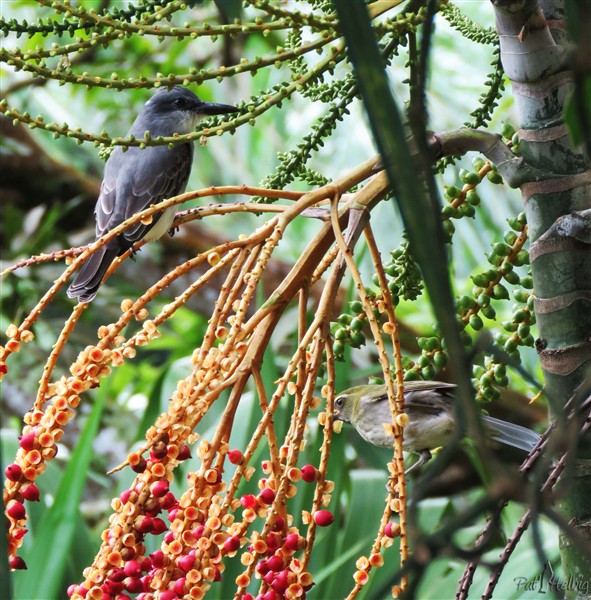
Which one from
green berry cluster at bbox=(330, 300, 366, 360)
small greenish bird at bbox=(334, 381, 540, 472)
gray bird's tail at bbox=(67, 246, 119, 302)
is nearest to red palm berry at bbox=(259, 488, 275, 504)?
green berry cluster at bbox=(330, 300, 366, 360)

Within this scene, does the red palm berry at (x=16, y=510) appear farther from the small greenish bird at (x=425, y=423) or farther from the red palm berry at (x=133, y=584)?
the small greenish bird at (x=425, y=423)

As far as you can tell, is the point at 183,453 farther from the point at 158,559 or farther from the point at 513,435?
the point at 513,435

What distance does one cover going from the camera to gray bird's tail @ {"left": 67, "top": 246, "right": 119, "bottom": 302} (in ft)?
4.28

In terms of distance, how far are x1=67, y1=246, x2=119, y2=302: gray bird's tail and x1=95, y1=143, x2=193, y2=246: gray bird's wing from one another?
13 cm

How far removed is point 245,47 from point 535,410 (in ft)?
5.29

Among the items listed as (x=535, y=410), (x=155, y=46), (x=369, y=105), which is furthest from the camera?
(x=155, y=46)

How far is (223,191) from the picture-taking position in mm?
728

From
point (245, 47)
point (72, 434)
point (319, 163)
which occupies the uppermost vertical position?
point (245, 47)

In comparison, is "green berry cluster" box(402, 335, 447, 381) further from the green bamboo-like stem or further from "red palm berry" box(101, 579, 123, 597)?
"red palm berry" box(101, 579, 123, 597)

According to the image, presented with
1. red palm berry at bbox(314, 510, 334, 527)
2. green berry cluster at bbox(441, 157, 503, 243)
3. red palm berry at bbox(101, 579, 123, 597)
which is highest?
green berry cluster at bbox(441, 157, 503, 243)

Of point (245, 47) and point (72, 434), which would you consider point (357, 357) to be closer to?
point (72, 434)

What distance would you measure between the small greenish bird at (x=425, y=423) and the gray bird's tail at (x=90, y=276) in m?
0.44

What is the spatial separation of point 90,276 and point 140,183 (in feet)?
1.38

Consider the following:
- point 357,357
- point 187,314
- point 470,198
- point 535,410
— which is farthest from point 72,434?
point 470,198
